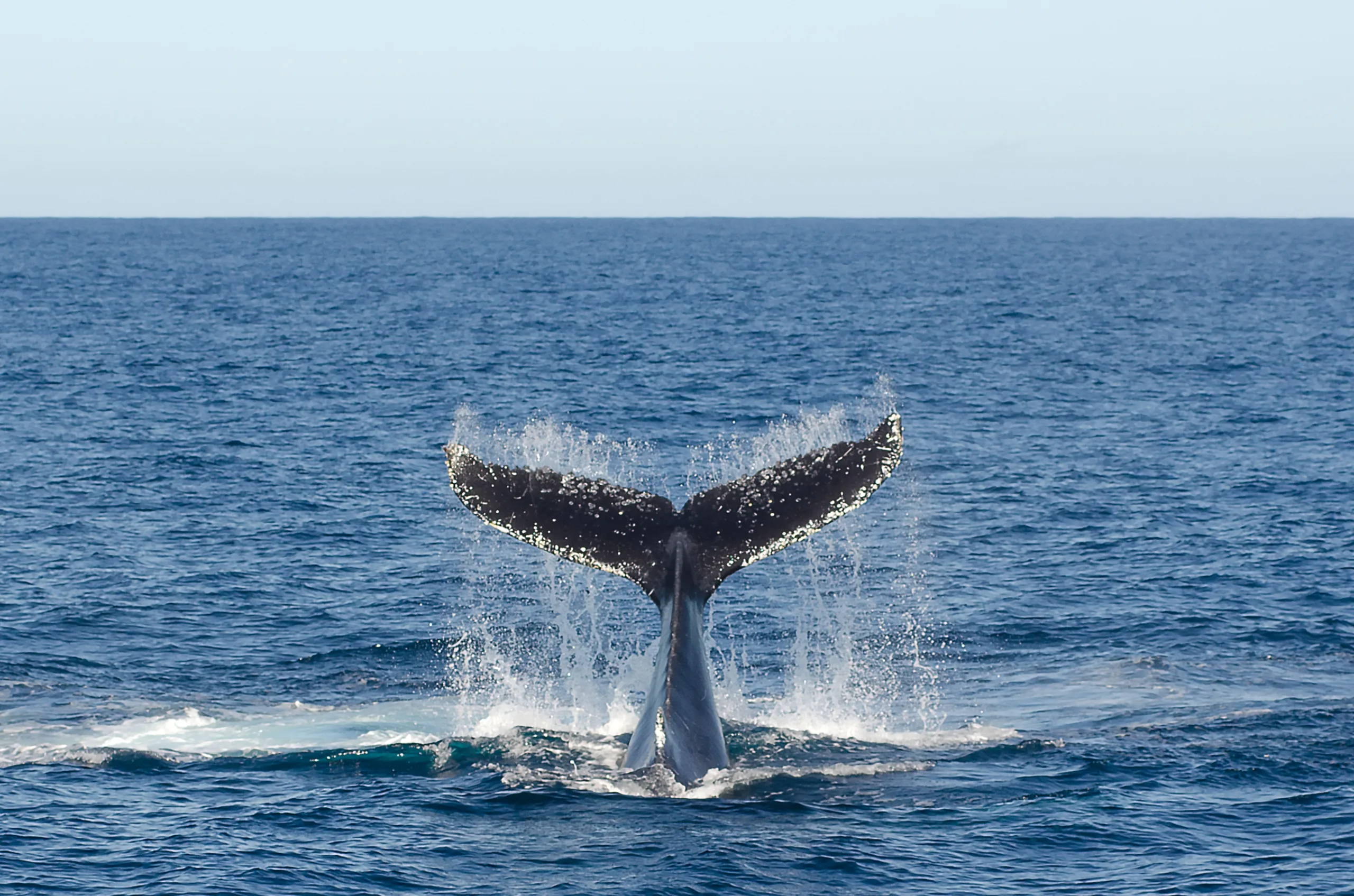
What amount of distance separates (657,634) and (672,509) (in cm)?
910

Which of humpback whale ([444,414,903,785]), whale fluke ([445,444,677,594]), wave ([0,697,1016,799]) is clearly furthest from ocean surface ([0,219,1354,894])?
whale fluke ([445,444,677,594])

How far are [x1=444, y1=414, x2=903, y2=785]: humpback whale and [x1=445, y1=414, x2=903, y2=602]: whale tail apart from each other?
0.04ft

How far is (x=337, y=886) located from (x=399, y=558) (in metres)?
16.4

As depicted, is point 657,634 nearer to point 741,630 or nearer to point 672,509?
point 741,630

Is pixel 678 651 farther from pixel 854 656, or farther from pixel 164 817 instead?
pixel 854 656

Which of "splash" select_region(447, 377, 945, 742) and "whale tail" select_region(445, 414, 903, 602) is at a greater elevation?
"whale tail" select_region(445, 414, 903, 602)

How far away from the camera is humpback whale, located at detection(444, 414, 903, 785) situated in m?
16.5

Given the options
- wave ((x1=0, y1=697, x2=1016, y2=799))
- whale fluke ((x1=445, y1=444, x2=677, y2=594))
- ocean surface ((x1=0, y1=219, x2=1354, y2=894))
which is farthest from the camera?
wave ((x1=0, y1=697, x2=1016, y2=799))

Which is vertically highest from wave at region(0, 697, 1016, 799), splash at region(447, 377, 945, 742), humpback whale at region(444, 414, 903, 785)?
humpback whale at region(444, 414, 903, 785)

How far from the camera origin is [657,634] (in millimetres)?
26641

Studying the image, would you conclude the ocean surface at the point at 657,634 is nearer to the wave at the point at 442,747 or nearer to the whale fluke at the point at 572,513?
the wave at the point at 442,747

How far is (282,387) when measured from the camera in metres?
55.6

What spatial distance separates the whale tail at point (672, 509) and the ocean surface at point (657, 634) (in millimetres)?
1012

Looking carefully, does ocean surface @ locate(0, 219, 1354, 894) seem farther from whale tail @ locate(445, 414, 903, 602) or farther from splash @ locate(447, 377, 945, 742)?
whale tail @ locate(445, 414, 903, 602)
